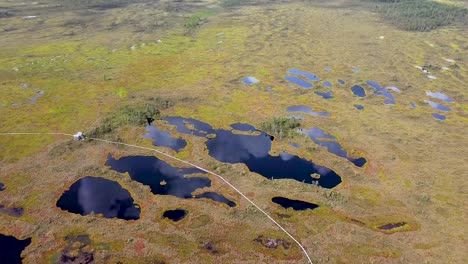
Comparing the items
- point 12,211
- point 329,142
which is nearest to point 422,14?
point 329,142

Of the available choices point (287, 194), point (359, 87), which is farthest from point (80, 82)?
point (359, 87)

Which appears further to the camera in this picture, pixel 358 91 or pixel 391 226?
pixel 358 91

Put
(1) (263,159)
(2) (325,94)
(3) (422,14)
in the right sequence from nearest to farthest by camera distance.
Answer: (1) (263,159)
(2) (325,94)
(3) (422,14)

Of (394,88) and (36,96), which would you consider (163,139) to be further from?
(394,88)

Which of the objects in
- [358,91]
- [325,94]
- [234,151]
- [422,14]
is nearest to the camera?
[234,151]

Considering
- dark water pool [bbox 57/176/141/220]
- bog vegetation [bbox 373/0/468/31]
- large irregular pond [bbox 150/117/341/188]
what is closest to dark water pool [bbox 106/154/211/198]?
large irregular pond [bbox 150/117/341/188]

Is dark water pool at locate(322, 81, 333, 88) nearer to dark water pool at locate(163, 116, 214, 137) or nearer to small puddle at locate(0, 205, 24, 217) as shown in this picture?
dark water pool at locate(163, 116, 214, 137)
